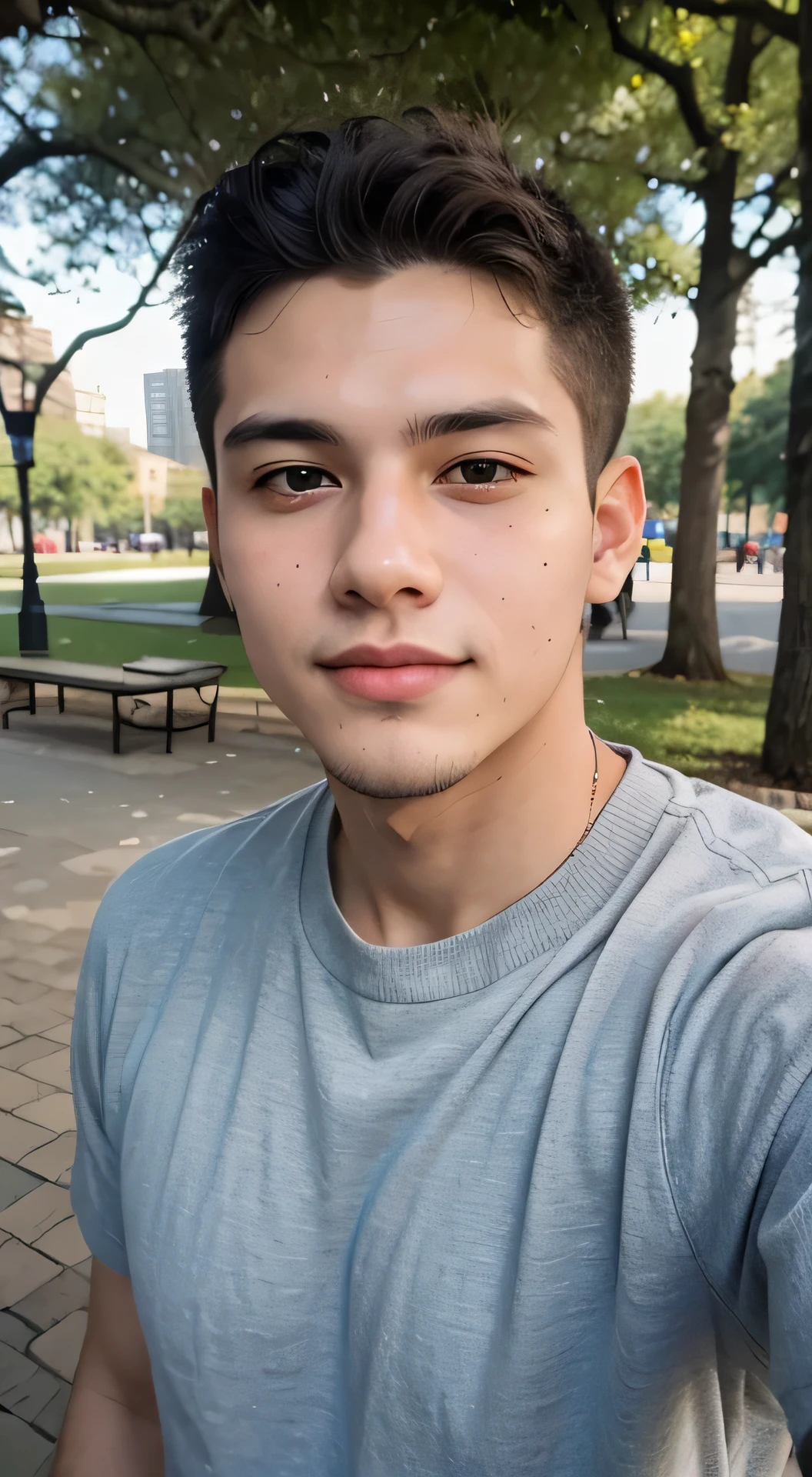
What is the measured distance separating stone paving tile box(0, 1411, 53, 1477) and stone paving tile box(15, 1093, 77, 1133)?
113cm

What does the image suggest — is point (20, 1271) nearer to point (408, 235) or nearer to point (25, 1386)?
point (25, 1386)

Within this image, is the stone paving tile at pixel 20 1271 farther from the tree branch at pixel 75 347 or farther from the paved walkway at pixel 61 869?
the tree branch at pixel 75 347

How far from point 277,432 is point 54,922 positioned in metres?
4.75

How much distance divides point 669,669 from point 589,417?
29.3 feet

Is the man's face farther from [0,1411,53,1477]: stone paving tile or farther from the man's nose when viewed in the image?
[0,1411,53,1477]: stone paving tile

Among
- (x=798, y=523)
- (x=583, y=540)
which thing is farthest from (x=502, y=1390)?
(x=798, y=523)

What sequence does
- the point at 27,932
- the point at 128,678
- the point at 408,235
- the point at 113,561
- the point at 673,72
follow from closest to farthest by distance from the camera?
the point at 408,235 < the point at 27,932 < the point at 673,72 < the point at 128,678 < the point at 113,561

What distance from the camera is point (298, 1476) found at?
110cm

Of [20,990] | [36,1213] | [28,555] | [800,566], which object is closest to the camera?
[36,1213]

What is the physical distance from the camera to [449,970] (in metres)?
1.09

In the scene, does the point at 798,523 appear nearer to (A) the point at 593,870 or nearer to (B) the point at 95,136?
(A) the point at 593,870

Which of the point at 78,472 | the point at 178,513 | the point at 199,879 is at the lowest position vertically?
the point at 199,879

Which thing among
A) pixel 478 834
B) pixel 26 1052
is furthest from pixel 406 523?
pixel 26 1052

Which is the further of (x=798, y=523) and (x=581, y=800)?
(x=798, y=523)
